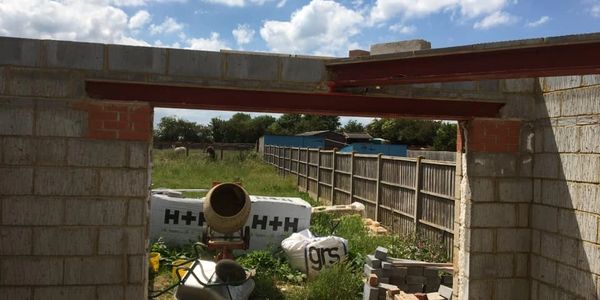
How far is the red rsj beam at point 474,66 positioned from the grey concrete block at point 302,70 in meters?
0.11

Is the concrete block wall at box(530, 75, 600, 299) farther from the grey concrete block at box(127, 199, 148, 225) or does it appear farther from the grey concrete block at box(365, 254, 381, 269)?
the grey concrete block at box(127, 199, 148, 225)

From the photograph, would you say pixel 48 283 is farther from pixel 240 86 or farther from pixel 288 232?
pixel 288 232

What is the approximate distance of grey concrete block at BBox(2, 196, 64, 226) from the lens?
4457mm

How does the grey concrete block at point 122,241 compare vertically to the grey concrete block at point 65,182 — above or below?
below

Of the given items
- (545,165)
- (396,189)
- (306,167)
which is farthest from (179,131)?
(545,165)

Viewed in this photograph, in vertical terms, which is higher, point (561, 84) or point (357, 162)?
point (561, 84)

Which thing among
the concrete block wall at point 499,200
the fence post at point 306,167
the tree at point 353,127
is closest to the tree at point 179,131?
the tree at point 353,127

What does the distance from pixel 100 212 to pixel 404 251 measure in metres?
5.51

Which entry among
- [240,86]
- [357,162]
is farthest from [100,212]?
[357,162]

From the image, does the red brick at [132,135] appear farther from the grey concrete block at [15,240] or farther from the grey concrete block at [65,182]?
the grey concrete block at [15,240]

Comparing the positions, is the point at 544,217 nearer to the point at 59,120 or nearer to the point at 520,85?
the point at 520,85

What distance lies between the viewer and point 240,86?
4.89 m

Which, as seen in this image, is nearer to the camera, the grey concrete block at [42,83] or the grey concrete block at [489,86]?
the grey concrete block at [42,83]

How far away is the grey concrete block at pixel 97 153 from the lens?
454 cm
